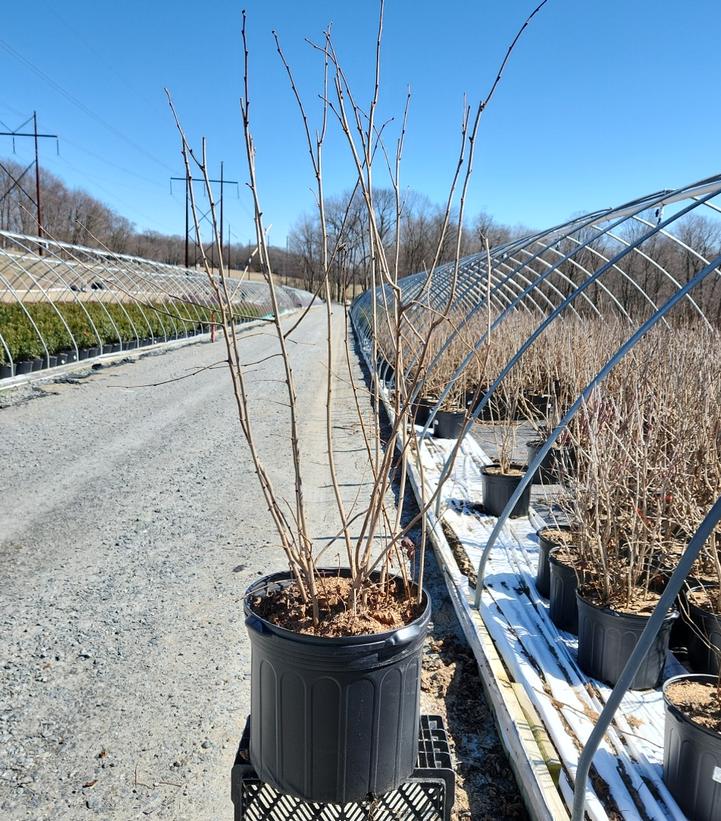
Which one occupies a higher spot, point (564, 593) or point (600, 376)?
point (600, 376)

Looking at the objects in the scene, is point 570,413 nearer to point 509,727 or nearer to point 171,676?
point 509,727

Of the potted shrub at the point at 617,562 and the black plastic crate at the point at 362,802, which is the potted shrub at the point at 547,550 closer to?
the potted shrub at the point at 617,562

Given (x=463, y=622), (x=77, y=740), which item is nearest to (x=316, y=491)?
(x=463, y=622)

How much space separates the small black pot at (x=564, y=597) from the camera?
10.9 ft

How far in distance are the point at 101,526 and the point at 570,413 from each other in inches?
135

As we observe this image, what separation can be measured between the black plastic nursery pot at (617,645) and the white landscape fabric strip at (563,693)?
0.05m

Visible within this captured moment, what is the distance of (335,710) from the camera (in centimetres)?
190

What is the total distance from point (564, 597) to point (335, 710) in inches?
69.9

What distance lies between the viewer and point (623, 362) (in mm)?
6297

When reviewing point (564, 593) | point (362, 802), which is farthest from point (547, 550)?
point (362, 802)

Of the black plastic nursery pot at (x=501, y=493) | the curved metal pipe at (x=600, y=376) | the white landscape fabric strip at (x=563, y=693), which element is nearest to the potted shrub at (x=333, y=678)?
the white landscape fabric strip at (x=563, y=693)

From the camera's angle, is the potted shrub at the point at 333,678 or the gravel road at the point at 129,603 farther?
the gravel road at the point at 129,603

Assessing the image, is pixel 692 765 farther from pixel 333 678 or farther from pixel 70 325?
pixel 70 325

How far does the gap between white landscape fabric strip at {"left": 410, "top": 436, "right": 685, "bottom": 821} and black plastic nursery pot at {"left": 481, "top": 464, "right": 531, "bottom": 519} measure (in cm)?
37
